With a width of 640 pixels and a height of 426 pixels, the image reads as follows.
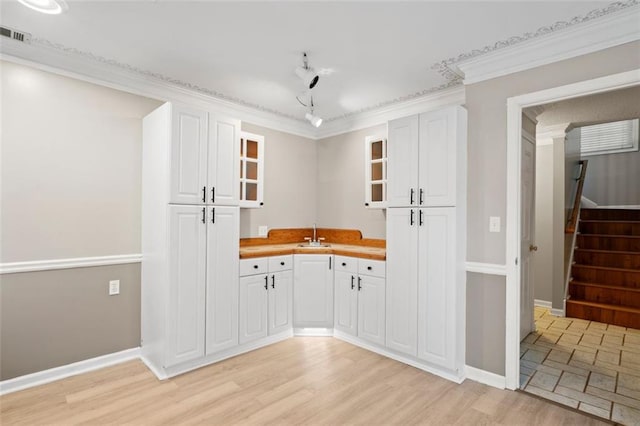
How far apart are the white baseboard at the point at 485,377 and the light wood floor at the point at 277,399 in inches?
2.3

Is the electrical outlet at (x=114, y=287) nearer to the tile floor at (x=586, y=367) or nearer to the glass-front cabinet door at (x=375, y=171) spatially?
the glass-front cabinet door at (x=375, y=171)

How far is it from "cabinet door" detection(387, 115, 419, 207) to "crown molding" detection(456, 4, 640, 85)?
0.63 metres

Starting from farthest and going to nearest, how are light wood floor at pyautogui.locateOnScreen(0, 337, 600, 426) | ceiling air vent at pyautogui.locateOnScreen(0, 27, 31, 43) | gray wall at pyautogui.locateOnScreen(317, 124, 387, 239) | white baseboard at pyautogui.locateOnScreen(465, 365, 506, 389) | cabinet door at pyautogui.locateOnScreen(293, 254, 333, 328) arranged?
gray wall at pyautogui.locateOnScreen(317, 124, 387, 239), cabinet door at pyautogui.locateOnScreen(293, 254, 333, 328), white baseboard at pyautogui.locateOnScreen(465, 365, 506, 389), ceiling air vent at pyautogui.locateOnScreen(0, 27, 31, 43), light wood floor at pyautogui.locateOnScreen(0, 337, 600, 426)

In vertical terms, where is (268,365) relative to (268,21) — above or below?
below

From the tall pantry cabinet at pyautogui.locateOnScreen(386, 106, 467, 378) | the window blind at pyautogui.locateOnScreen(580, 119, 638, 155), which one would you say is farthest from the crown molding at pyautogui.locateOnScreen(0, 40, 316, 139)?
the window blind at pyautogui.locateOnScreen(580, 119, 638, 155)

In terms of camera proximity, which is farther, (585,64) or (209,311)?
(209,311)

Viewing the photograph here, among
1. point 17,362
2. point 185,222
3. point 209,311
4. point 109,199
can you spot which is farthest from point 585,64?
point 17,362

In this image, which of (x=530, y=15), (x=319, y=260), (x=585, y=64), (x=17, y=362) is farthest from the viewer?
(x=319, y=260)

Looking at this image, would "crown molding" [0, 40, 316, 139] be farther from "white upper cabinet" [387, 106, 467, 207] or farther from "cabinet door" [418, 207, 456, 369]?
"cabinet door" [418, 207, 456, 369]

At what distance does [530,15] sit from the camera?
2102mm

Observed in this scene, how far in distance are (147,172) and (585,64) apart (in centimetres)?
356

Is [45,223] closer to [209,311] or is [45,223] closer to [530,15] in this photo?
[209,311]

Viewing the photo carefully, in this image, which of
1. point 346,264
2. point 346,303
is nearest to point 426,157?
point 346,264

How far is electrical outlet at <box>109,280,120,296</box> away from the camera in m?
2.94
